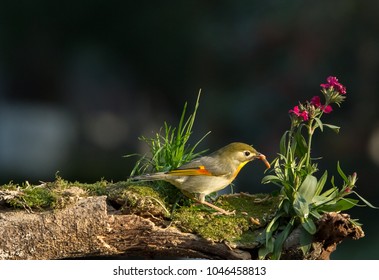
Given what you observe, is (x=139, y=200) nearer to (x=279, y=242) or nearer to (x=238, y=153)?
(x=238, y=153)

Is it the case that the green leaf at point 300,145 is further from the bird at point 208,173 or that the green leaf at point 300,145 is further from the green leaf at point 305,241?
the green leaf at point 305,241

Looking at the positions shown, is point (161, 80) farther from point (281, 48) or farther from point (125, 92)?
point (281, 48)

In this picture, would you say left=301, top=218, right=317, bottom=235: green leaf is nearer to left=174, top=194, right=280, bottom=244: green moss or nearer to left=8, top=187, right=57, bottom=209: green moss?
left=174, top=194, right=280, bottom=244: green moss

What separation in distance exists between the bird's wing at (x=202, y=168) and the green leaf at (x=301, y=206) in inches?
17.2

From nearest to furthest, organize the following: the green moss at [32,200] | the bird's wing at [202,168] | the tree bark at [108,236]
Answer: the tree bark at [108,236] < the green moss at [32,200] < the bird's wing at [202,168]

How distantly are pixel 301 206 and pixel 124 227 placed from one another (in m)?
0.97

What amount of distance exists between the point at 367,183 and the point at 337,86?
5.68 metres

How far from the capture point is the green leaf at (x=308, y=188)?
389cm

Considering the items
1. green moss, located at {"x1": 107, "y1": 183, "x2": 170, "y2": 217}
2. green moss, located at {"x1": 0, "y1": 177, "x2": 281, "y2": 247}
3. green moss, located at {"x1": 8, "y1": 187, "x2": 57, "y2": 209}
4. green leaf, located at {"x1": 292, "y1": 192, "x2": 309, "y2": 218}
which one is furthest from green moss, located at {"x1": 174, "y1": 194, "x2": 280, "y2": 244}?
green moss, located at {"x1": 8, "y1": 187, "x2": 57, "y2": 209}

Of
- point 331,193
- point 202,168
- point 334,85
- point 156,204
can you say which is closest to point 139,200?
point 156,204

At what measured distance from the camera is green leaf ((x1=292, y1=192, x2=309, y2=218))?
3865mm

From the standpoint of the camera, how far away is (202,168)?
4.04m

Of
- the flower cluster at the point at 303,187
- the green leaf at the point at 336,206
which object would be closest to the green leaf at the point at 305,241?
the flower cluster at the point at 303,187

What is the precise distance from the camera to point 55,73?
11.1 metres
